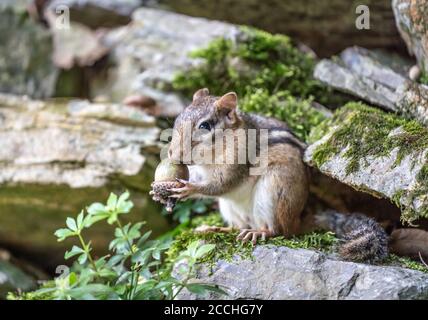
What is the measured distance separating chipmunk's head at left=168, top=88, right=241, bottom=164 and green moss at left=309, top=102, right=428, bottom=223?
678 mm

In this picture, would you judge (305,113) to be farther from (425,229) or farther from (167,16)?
(167,16)

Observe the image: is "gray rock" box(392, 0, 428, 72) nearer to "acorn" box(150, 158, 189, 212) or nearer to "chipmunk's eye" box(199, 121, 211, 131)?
"chipmunk's eye" box(199, 121, 211, 131)

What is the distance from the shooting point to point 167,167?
14.1 feet

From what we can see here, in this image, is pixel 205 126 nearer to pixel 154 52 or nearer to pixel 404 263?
pixel 404 263

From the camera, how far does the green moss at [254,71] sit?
6.05 meters

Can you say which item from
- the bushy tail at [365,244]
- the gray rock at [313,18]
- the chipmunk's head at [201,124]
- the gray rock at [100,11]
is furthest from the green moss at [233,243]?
the gray rock at [100,11]

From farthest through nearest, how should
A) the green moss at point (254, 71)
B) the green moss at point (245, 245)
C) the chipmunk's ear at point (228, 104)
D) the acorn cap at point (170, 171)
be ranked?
the green moss at point (254, 71)
the chipmunk's ear at point (228, 104)
the acorn cap at point (170, 171)
the green moss at point (245, 245)

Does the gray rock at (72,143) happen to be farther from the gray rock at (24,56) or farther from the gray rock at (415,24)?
the gray rock at (415,24)

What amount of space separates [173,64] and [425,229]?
10.4 feet

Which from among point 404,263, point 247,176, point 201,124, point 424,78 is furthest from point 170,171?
point 424,78

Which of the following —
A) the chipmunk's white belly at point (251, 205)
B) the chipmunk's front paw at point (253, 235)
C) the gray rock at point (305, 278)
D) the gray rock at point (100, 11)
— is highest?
the gray rock at point (100, 11)

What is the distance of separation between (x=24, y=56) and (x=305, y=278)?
5.29 meters

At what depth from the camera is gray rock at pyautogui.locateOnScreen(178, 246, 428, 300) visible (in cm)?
355

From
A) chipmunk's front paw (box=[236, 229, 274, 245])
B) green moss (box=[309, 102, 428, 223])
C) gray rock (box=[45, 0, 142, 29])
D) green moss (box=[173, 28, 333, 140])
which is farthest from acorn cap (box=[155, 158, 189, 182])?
gray rock (box=[45, 0, 142, 29])
